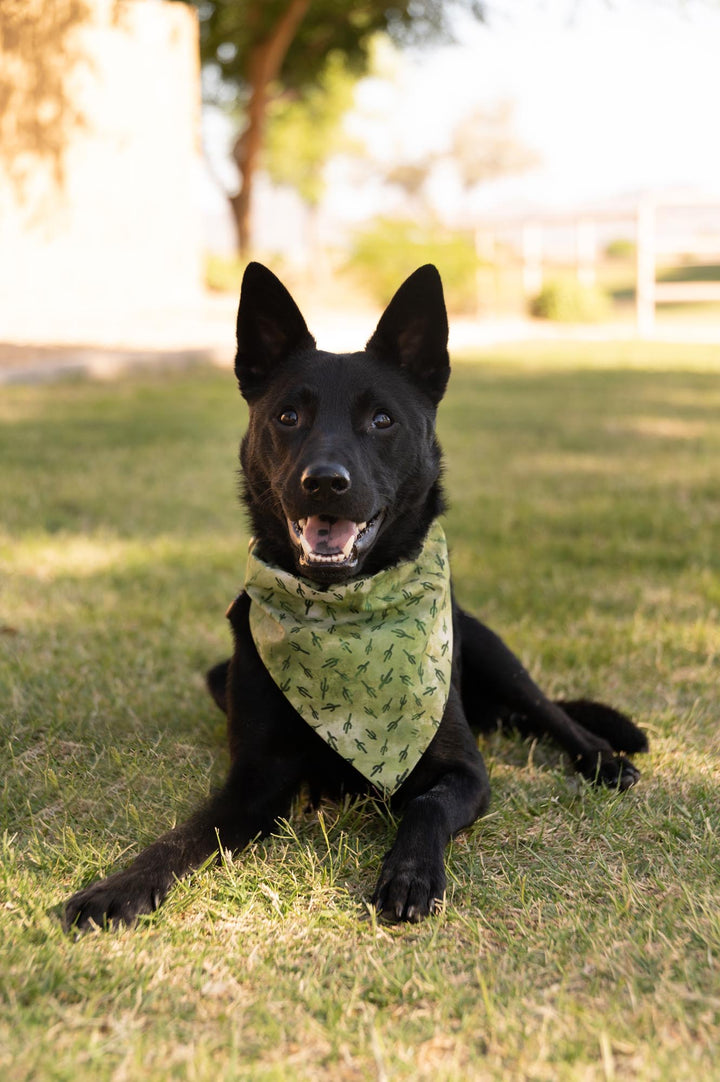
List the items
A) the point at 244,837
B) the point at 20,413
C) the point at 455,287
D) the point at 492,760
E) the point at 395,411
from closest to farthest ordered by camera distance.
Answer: the point at 244,837 < the point at 395,411 < the point at 492,760 < the point at 20,413 < the point at 455,287

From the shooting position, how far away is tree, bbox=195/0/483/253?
70.5 ft

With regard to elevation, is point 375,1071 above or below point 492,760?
above

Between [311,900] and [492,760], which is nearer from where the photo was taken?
[311,900]

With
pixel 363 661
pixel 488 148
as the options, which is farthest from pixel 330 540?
pixel 488 148

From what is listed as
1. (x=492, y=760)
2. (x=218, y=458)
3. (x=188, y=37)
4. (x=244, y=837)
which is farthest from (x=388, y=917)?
(x=188, y=37)

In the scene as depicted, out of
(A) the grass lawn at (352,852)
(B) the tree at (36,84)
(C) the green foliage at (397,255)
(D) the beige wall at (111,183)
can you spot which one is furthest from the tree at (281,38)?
(A) the grass lawn at (352,852)

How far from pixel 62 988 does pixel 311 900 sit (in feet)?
1.91

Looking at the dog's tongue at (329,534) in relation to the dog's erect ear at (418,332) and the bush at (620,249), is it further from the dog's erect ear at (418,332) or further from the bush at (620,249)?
the bush at (620,249)

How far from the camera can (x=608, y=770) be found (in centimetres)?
306

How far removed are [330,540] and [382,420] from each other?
0.38 metres

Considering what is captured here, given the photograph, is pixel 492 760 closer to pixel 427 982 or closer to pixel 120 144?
pixel 427 982

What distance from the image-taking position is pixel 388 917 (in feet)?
A: 7.55

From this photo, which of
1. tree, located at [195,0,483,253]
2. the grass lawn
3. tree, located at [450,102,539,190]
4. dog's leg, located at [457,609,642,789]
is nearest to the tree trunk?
tree, located at [195,0,483,253]

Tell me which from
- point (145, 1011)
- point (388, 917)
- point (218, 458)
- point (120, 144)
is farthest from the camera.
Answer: point (120, 144)
